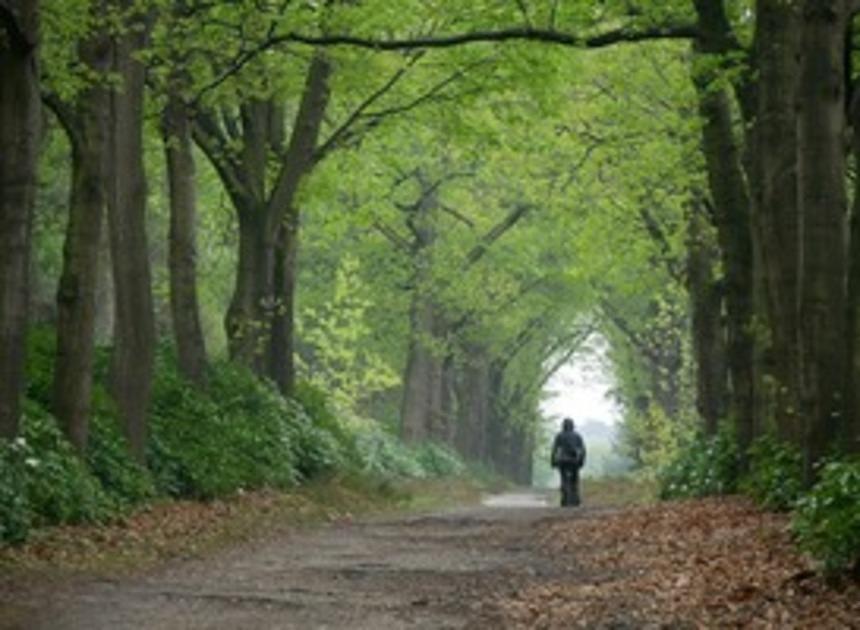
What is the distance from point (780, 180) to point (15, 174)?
25.8 ft

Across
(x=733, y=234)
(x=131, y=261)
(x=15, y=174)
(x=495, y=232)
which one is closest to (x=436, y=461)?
(x=495, y=232)

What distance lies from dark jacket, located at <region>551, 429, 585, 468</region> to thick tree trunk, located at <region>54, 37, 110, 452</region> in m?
14.2

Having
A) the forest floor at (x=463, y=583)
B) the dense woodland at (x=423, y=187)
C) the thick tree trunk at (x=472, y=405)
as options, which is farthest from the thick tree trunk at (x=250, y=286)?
the thick tree trunk at (x=472, y=405)

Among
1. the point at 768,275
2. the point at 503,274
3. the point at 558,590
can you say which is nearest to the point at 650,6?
the point at 768,275

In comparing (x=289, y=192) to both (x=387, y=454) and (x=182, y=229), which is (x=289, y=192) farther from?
(x=387, y=454)

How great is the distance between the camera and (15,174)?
1190 centimetres

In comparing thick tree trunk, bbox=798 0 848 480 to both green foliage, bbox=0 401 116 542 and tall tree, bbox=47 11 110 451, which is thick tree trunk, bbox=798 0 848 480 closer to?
green foliage, bbox=0 401 116 542

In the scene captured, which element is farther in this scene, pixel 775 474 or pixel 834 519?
pixel 775 474

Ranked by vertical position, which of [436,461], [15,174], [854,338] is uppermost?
[15,174]

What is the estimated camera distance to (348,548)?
14.5 meters

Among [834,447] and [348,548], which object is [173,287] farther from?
[834,447]

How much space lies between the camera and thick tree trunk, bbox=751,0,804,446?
45.2 feet

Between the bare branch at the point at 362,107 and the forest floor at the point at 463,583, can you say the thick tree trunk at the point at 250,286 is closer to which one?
the bare branch at the point at 362,107

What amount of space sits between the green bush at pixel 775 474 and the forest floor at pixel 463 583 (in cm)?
31
